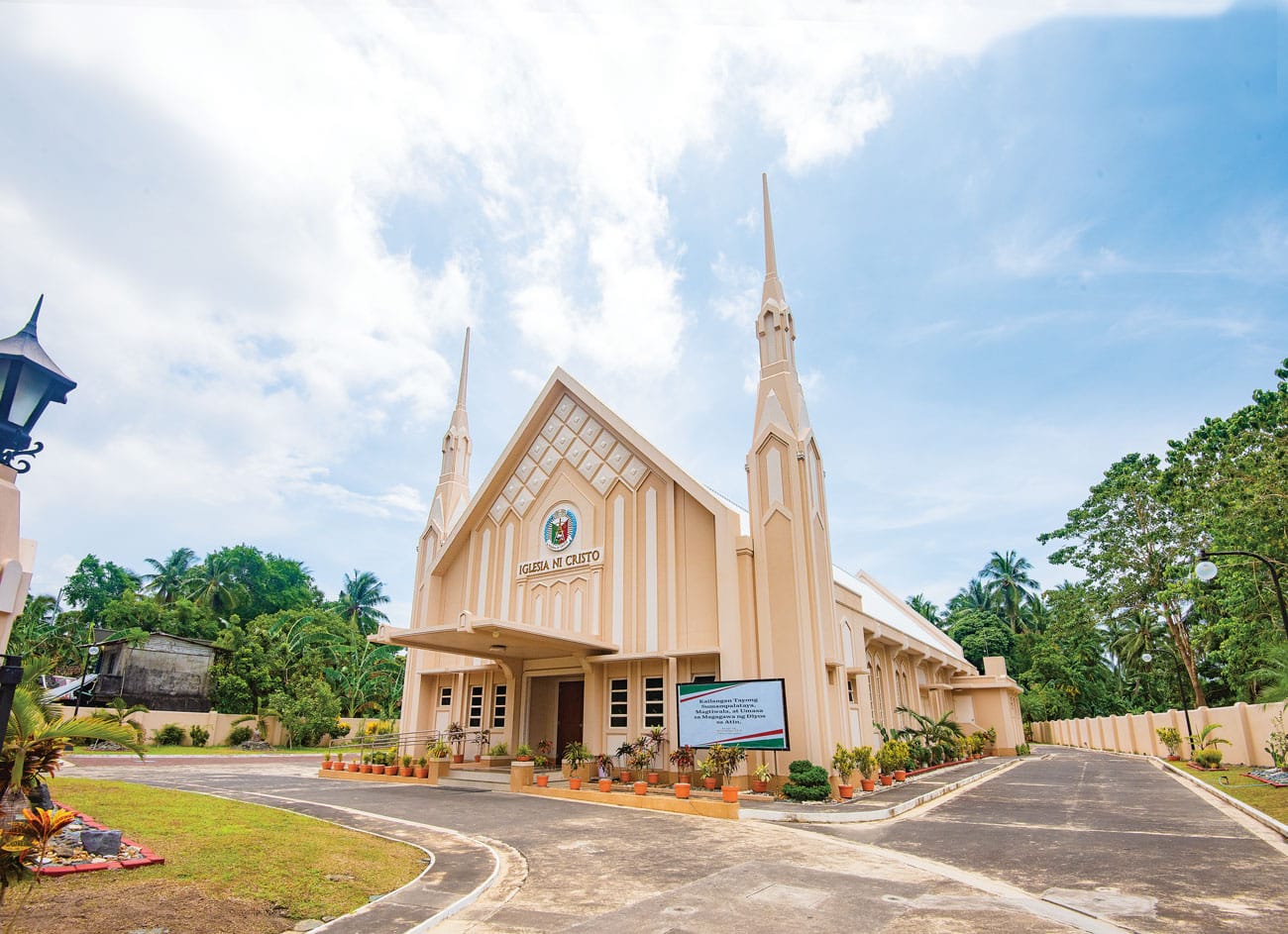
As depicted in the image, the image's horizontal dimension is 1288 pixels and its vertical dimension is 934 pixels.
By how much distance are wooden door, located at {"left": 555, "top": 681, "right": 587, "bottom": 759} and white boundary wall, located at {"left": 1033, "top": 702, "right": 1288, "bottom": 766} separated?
18.8 metres

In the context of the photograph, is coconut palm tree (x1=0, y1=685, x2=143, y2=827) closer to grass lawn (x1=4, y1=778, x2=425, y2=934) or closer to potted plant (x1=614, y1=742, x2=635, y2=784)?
grass lawn (x1=4, y1=778, x2=425, y2=934)

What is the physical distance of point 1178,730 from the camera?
29484 millimetres

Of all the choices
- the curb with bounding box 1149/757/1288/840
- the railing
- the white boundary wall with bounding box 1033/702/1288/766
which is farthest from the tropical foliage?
the white boundary wall with bounding box 1033/702/1288/766

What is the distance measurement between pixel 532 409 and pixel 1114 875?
63.0 ft

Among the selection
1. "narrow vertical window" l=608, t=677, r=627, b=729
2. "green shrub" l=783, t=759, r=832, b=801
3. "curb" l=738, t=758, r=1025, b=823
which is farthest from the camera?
"narrow vertical window" l=608, t=677, r=627, b=729

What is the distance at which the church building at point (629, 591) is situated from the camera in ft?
57.1

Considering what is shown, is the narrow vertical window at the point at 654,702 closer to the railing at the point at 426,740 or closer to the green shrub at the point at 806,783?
the green shrub at the point at 806,783

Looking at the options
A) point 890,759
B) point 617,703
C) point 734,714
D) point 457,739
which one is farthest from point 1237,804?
point 457,739

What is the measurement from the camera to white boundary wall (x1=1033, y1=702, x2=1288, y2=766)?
2281 centimetres

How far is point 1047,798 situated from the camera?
16.4m

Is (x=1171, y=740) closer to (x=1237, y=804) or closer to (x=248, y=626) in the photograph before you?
(x=1237, y=804)

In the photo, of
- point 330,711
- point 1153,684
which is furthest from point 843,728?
point 1153,684

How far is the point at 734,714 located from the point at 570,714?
780 centimetres

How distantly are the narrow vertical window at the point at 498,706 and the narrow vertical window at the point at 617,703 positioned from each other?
4139 millimetres
